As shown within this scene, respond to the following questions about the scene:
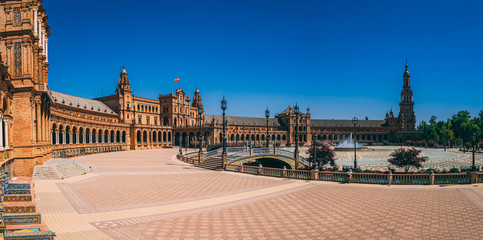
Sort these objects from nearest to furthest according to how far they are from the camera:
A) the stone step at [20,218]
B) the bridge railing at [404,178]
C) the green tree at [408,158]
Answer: the stone step at [20,218]
the bridge railing at [404,178]
the green tree at [408,158]

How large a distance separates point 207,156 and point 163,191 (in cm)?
1709

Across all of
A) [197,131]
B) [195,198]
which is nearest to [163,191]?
[195,198]

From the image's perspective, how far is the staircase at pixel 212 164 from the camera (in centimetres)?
2916

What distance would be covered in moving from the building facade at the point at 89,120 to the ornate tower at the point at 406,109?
0.43m

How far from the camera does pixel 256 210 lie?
1270cm

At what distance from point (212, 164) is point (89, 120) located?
113 ft

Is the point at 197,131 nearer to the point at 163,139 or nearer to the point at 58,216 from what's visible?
the point at 163,139

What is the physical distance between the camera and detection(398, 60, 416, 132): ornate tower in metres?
133

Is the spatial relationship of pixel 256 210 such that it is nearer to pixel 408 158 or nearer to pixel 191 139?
pixel 408 158

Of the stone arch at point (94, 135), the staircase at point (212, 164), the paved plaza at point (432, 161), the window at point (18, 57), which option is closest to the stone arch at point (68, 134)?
the stone arch at point (94, 135)

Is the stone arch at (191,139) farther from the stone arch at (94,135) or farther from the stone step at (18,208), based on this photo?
the stone step at (18,208)

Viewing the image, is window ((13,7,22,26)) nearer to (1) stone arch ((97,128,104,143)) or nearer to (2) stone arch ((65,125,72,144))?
(2) stone arch ((65,125,72,144))

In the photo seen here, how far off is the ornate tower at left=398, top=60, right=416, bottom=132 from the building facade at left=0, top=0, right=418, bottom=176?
0.43 meters

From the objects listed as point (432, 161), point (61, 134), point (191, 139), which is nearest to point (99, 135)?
point (61, 134)
